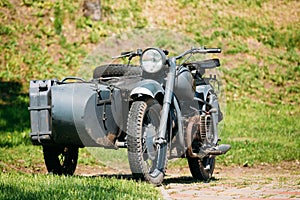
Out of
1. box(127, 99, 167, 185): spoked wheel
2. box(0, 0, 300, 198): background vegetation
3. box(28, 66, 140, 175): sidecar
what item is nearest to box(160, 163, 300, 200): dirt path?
box(127, 99, 167, 185): spoked wheel

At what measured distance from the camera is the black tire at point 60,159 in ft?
24.6

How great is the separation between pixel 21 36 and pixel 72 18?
189 centimetres

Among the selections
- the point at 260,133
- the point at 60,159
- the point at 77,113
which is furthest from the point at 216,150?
the point at 260,133

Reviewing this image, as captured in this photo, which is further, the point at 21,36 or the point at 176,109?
the point at 21,36

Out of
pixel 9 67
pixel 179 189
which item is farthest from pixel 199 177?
pixel 9 67

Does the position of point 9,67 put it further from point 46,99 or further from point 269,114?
point 46,99

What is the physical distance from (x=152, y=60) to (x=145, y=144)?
0.84m

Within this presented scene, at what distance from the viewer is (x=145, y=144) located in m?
6.84

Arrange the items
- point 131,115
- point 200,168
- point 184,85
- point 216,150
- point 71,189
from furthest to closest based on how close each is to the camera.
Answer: point 200,168
point 216,150
point 184,85
point 131,115
point 71,189

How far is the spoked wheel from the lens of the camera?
6551mm

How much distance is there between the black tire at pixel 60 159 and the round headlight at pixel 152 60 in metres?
1.29

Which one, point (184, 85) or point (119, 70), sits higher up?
point (119, 70)

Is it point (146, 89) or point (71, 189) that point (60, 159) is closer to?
point (146, 89)

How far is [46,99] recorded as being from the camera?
682 cm
